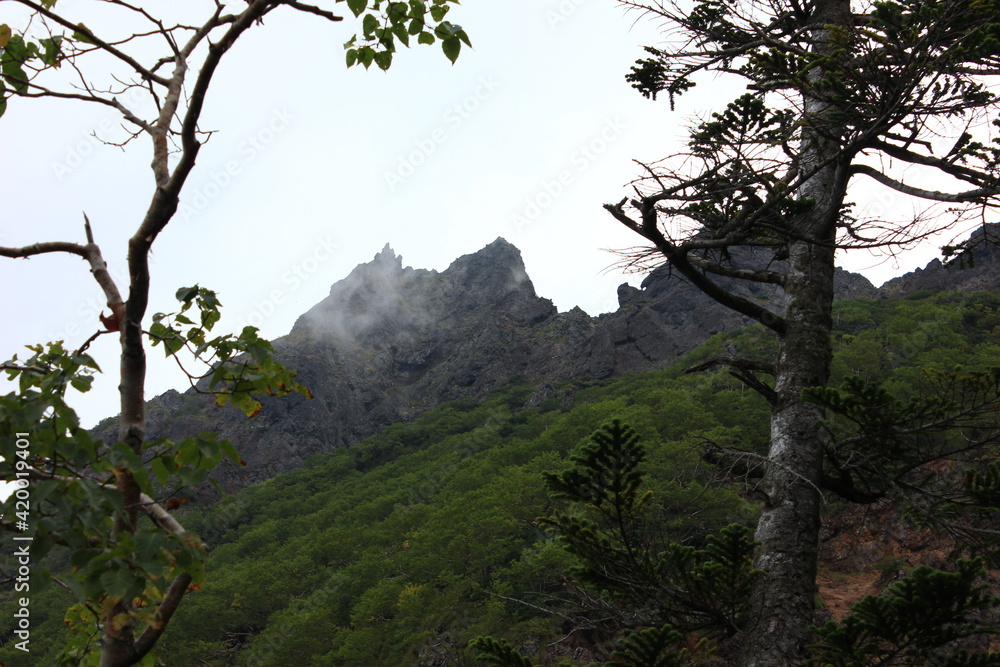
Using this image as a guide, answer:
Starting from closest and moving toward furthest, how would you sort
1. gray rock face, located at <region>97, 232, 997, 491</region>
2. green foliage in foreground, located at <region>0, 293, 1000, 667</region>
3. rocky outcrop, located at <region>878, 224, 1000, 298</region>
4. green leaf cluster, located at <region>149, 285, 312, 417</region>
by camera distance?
1. green leaf cluster, located at <region>149, 285, 312, 417</region>
2. green foliage in foreground, located at <region>0, 293, 1000, 667</region>
3. rocky outcrop, located at <region>878, 224, 1000, 298</region>
4. gray rock face, located at <region>97, 232, 997, 491</region>

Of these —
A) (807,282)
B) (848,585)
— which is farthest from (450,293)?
(807,282)

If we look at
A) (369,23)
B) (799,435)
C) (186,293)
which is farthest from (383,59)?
(799,435)

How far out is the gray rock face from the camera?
73750 mm

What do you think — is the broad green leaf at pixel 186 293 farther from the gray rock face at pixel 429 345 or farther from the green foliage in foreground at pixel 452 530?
the gray rock face at pixel 429 345

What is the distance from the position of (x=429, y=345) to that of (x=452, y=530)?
73.1 metres

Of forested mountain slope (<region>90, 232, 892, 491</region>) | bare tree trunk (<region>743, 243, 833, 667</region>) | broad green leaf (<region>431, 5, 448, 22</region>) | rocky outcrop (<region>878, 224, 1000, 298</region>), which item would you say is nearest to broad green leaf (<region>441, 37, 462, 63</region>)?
broad green leaf (<region>431, 5, 448, 22</region>)

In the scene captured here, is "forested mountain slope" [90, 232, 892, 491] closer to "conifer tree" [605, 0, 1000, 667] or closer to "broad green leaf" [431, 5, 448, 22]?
"conifer tree" [605, 0, 1000, 667]

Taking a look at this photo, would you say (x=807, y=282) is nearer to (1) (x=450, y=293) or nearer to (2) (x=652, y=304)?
(2) (x=652, y=304)

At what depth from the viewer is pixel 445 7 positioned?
2508 mm

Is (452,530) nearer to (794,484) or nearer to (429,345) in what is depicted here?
(794,484)

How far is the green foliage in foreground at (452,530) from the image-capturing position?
2322cm

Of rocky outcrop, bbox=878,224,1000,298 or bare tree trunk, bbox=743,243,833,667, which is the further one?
rocky outcrop, bbox=878,224,1000,298

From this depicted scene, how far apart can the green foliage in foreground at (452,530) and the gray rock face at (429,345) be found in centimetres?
1399

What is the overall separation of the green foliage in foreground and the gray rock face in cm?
1399
